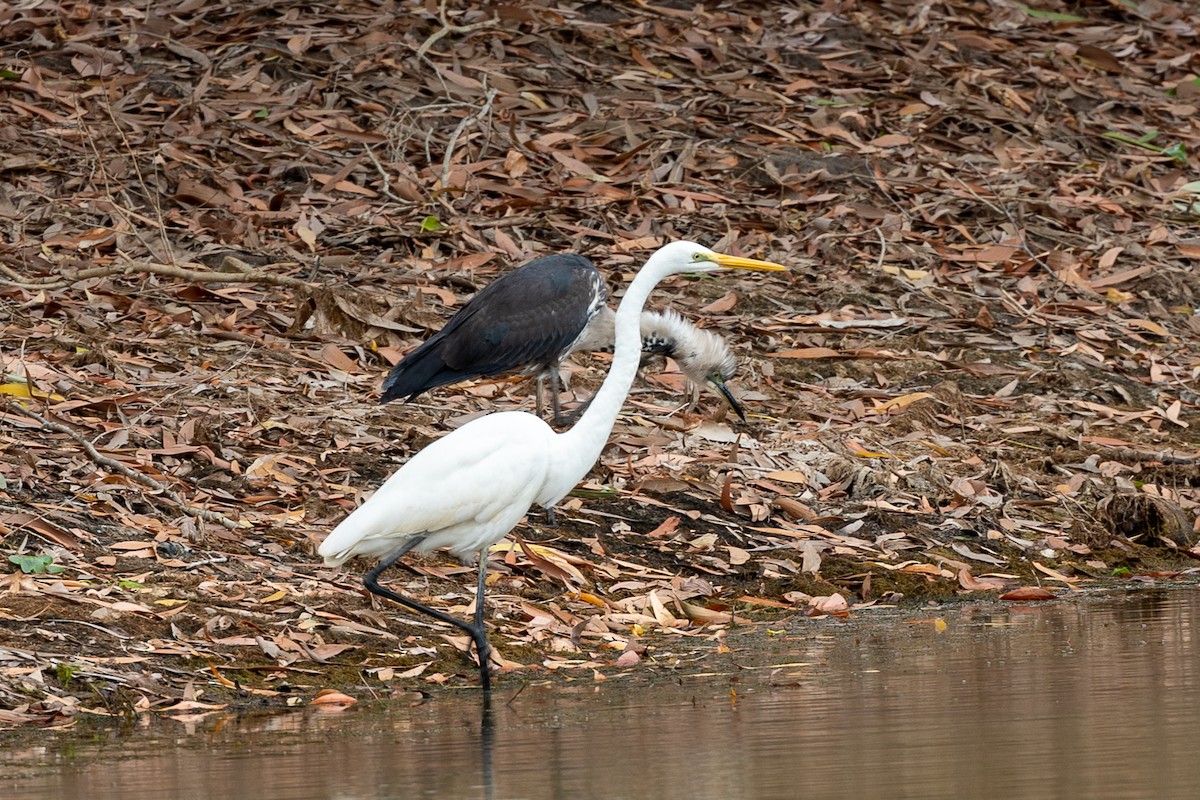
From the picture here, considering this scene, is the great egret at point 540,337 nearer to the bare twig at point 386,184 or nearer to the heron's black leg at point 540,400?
the heron's black leg at point 540,400

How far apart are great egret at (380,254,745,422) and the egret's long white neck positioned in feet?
5.73

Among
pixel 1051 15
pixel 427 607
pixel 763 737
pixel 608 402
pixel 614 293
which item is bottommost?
pixel 763 737

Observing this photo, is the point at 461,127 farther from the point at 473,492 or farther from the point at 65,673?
the point at 65,673

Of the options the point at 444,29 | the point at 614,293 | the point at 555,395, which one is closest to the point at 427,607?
the point at 555,395

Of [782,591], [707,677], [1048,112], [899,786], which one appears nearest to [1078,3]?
[1048,112]

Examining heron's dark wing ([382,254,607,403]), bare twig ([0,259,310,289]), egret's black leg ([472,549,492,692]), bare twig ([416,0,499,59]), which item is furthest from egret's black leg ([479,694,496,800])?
bare twig ([416,0,499,59])

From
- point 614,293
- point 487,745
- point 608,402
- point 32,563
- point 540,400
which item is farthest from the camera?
point 614,293

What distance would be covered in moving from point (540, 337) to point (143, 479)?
2393mm

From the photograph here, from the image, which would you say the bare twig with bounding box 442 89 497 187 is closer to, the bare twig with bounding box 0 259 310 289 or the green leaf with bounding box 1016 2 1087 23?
the bare twig with bounding box 0 259 310 289

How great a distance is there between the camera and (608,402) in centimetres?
766

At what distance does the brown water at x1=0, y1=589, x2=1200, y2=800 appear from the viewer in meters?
4.90

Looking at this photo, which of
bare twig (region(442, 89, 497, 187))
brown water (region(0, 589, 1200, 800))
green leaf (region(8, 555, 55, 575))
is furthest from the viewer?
bare twig (region(442, 89, 497, 187))

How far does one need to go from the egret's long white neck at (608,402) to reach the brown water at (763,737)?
1026mm

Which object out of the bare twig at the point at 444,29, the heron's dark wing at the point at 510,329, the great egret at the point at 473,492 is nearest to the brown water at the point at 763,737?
the great egret at the point at 473,492
